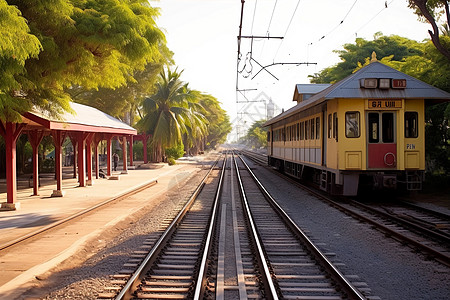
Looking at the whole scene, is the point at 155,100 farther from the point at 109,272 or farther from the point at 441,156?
the point at 109,272

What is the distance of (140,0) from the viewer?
12.5 meters

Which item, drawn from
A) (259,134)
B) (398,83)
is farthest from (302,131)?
(259,134)

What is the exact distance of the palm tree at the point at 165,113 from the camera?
37969 mm

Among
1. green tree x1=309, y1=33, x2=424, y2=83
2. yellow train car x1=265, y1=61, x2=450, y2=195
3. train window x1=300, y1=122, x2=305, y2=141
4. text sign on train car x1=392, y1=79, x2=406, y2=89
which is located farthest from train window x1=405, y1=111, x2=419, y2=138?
green tree x1=309, y1=33, x2=424, y2=83

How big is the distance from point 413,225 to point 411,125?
4757 mm

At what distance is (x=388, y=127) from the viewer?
13266 mm

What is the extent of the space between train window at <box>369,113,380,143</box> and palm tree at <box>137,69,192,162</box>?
86.3ft

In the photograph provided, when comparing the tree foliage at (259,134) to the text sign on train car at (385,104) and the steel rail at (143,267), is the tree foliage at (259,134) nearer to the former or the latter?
the text sign on train car at (385,104)

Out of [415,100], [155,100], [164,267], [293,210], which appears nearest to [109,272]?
[164,267]

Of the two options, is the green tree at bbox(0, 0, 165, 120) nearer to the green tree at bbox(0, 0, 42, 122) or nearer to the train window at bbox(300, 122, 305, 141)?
the green tree at bbox(0, 0, 42, 122)

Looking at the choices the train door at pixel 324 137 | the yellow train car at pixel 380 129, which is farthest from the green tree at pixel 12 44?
the train door at pixel 324 137

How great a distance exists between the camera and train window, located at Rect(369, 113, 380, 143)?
13.2 metres

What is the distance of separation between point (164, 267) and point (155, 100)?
33.9 m

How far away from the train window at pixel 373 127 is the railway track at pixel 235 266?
4300mm
